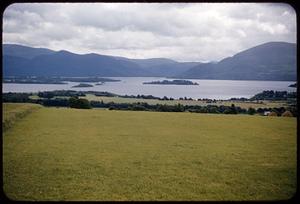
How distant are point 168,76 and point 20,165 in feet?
78.5

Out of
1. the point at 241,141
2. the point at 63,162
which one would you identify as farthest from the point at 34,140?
the point at 241,141

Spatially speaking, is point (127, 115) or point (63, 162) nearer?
point (63, 162)

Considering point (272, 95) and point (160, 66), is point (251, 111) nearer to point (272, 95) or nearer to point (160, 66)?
point (272, 95)

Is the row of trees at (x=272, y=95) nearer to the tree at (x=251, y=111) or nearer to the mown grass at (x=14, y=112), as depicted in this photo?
the tree at (x=251, y=111)

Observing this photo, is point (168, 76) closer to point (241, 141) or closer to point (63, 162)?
point (241, 141)

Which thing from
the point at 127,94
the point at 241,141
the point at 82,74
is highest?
the point at 82,74

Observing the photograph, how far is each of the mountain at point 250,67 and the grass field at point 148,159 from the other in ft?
28.5

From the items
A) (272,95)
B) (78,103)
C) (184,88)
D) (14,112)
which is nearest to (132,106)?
(78,103)

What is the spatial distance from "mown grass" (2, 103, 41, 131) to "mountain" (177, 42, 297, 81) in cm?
1484

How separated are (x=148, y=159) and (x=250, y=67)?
24.6 m

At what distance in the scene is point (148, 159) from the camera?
10.2 meters

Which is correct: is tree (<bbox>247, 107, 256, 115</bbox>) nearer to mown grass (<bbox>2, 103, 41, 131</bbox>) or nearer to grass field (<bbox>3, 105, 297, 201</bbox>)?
grass field (<bbox>3, 105, 297, 201</bbox>)

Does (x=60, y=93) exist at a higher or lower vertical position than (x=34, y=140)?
higher

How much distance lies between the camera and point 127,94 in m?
27.6
